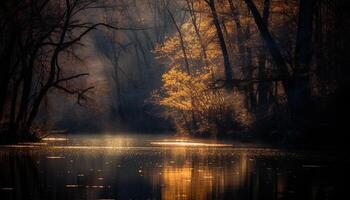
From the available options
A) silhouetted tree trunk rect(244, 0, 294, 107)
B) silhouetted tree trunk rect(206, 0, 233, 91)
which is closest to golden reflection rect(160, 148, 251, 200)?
silhouetted tree trunk rect(244, 0, 294, 107)

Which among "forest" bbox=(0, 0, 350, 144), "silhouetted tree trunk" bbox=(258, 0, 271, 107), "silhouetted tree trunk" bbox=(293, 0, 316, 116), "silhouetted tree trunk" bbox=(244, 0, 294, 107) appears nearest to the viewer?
"forest" bbox=(0, 0, 350, 144)

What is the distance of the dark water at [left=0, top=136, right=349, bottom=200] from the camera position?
13.5 m

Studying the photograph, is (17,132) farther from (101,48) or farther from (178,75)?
(101,48)

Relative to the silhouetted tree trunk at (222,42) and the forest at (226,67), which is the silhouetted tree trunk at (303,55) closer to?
the forest at (226,67)

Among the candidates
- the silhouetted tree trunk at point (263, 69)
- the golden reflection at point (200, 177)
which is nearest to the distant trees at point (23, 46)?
the silhouetted tree trunk at point (263, 69)

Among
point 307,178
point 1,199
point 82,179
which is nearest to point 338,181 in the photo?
point 307,178

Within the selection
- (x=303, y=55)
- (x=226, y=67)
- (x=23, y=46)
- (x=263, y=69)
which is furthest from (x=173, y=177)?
(x=226, y=67)

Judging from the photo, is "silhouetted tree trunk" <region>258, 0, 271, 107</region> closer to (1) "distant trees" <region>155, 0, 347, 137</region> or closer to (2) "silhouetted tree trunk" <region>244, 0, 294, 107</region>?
(1) "distant trees" <region>155, 0, 347, 137</region>

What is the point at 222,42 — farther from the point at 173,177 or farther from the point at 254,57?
the point at 173,177

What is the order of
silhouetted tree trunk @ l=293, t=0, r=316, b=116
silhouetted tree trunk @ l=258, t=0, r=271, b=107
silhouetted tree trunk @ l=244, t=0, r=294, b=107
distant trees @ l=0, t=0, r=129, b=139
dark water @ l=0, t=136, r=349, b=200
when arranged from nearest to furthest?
dark water @ l=0, t=136, r=349, b=200 < silhouetted tree trunk @ l=293, t=0, r=316, b=116 < distant trees @ l=0, t=0, r=129, b=139 < silhouetted tree trunk @ l=244, t=0, r=294, b=107 < silhouetted tree trunk @ l=258, t=0, r=271, b=107

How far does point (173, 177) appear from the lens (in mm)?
16766

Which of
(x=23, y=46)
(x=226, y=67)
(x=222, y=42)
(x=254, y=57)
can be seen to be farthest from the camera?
(x=222, y=42)

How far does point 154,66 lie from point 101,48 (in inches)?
226

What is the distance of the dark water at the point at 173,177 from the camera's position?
13500 mm
